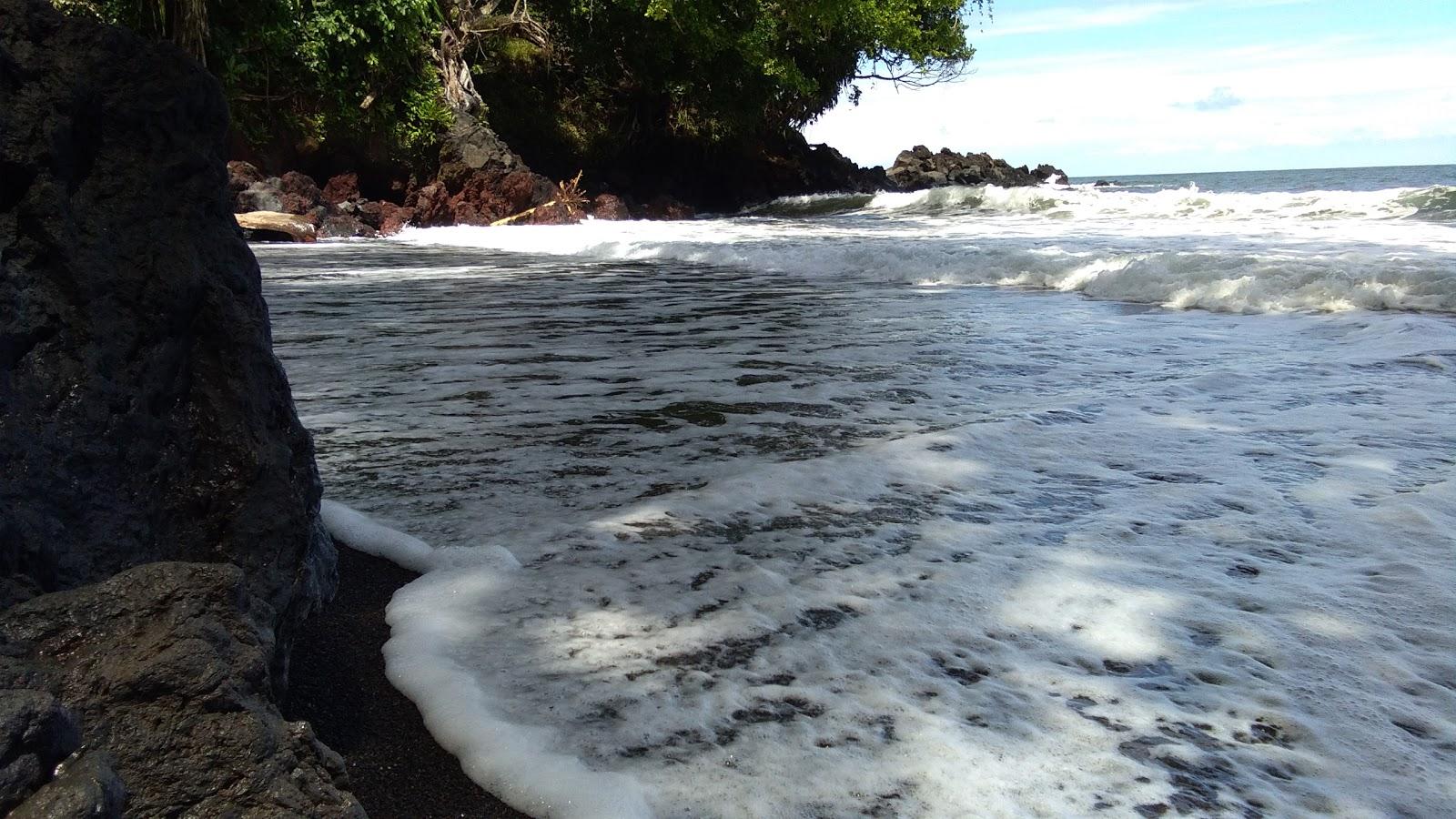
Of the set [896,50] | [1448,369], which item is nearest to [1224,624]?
[1448,369]

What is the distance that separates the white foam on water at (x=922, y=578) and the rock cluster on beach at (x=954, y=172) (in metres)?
36.6

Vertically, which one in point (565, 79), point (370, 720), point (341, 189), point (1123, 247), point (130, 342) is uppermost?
point (565, 79)

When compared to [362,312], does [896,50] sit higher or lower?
higher

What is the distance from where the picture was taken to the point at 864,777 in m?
1.66

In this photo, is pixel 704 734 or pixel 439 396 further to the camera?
pixel 439 396

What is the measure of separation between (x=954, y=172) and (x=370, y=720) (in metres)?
43.3

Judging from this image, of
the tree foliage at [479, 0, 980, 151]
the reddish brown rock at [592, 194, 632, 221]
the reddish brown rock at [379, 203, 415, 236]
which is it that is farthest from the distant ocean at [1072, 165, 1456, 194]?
the reddish brown rock at [379, 203, 415, 236]

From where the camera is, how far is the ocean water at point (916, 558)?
1.70 meters

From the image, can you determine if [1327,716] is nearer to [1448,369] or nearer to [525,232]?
[1448,369]

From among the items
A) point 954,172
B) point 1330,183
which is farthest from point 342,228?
point 1330,183

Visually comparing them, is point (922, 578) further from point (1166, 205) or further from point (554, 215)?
point (554, 215)

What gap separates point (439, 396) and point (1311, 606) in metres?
3.29

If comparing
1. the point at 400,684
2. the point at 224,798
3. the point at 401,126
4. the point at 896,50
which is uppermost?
the point at 896,50

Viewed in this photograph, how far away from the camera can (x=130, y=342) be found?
181 centimetres
